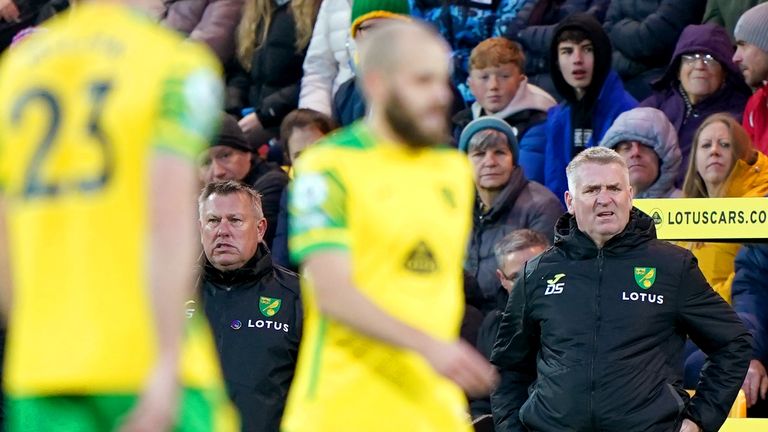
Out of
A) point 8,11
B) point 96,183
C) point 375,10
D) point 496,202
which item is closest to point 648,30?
point 496,202

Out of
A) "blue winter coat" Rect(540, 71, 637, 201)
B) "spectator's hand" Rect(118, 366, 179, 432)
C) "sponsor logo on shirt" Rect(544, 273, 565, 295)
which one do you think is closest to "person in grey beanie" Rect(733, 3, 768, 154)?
"blue winter coat" Rect(540, 71, 637, 201)

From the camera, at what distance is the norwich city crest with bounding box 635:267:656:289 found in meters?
7.60

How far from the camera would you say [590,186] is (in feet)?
25.3

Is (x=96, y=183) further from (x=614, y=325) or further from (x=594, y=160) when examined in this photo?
(x=594, y=160)

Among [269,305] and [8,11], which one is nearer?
[269,305]

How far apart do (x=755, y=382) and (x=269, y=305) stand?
8.76 ft

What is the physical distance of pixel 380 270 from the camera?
452 centimetres

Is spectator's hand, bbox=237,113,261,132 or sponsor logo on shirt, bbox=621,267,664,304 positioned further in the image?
spectator's hand, bbox=237,113,261,132

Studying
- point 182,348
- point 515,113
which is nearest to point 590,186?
point 515,113

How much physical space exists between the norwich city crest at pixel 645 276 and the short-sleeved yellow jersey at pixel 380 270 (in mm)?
3125

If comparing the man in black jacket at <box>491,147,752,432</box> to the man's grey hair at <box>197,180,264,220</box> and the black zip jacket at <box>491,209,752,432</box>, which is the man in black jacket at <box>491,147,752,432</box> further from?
the man's grey hair at <box>197,180,264,220</box>

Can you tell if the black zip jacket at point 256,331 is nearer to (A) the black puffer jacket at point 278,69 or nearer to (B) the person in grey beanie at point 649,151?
(B) the person in grey beanie at point 649,151

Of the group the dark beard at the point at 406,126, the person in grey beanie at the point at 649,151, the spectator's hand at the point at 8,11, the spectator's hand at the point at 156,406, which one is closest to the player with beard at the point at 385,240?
the dark beard at the point at 406,126

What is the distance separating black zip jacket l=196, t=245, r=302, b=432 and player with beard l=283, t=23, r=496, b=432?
3.18 meters
